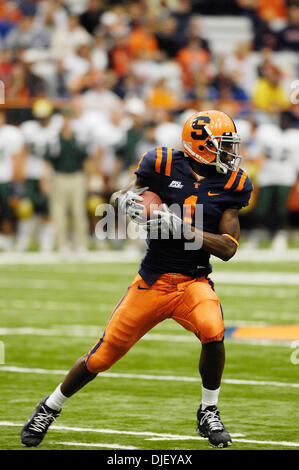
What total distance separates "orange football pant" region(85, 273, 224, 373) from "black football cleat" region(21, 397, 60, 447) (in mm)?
282

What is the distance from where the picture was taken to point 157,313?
4965 mm

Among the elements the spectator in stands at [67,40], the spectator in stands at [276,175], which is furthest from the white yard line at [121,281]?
the spectator in stands at [67,40]

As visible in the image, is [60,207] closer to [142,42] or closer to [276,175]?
[276,175]

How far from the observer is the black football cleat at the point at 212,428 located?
4.76 meters

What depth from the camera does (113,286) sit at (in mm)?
11023

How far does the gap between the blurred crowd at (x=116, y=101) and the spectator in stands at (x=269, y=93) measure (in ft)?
0.07

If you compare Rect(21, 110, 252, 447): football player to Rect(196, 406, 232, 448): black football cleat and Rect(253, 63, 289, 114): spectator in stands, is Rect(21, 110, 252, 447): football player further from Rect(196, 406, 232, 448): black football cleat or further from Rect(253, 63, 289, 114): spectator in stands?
Rect(253, 63, 289, 114): spectator in stands

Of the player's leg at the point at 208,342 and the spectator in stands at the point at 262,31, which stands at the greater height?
the spectator in stands at the point at 262,31

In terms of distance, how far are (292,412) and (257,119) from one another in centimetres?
1048

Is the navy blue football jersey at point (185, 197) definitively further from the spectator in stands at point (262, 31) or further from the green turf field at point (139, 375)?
the spectator in stands at point (262, 31)

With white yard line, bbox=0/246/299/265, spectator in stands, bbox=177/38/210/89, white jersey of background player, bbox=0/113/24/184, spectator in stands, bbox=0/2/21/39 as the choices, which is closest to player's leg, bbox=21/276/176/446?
white yard line, bbox=0/246/299/265

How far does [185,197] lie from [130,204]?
33cm

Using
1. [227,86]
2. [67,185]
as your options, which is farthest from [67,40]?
[67,185]

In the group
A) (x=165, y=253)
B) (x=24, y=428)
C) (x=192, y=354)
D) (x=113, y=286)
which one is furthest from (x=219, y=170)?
(x=113, y=286)
